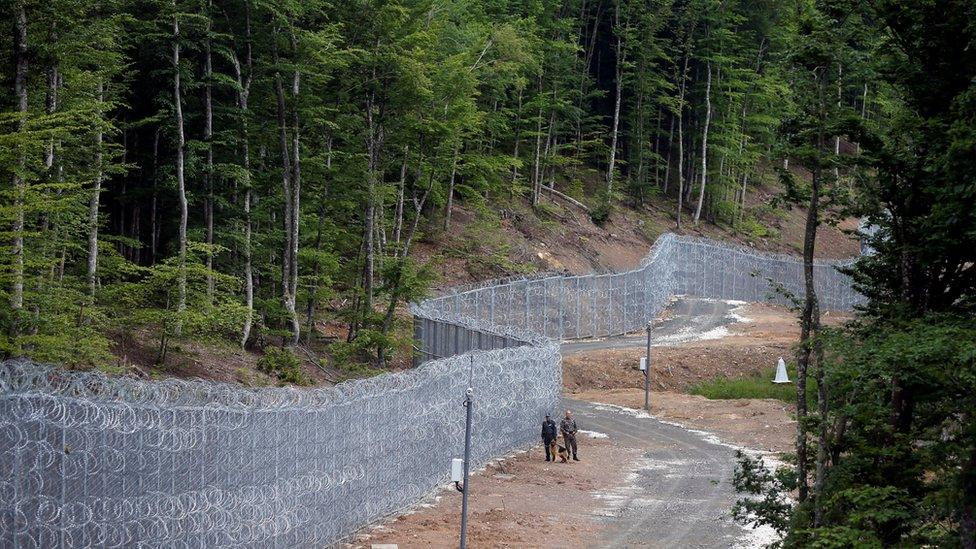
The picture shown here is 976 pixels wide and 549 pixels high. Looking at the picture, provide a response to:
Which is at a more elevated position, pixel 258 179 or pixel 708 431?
pixel 258 179

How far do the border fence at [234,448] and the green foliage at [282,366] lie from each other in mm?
7046

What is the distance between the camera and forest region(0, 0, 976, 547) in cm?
1561

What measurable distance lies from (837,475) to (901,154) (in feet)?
16.5

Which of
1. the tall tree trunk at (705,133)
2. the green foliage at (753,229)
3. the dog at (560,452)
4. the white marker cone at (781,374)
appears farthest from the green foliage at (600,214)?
the dog at (560,452)

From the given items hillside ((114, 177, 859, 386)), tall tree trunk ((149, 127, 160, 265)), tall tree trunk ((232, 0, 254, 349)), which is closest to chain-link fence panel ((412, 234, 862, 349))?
hillside ((114, 177, 859, 386))

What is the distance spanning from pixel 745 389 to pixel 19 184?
31838mm

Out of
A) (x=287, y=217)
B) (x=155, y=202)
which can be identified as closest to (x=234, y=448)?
(x=287, y=217)

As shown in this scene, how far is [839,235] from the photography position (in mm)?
87438

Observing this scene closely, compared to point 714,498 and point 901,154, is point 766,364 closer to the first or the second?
point 714,498

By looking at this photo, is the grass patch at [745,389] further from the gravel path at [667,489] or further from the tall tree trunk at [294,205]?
the tall tree trunk at [294,205]

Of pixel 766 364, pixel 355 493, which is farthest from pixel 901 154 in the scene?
pixel 766 364

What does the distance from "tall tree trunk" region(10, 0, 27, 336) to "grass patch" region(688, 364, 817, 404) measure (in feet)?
98.5

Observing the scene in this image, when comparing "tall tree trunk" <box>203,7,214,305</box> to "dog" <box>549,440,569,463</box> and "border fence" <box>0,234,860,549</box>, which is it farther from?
"dog" <box>549,440,569,463</box>

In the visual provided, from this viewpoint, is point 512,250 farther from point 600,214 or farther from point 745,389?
point 745,389
